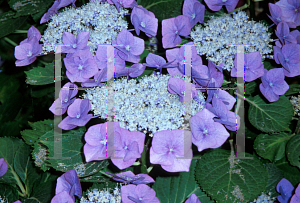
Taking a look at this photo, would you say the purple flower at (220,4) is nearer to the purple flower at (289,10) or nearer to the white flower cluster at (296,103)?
the purple flower at (289,10)

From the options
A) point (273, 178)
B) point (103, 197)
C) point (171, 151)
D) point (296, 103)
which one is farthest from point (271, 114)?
point (103, 197)

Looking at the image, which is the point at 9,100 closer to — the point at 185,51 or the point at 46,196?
the point at 46,196

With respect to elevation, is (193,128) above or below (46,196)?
above

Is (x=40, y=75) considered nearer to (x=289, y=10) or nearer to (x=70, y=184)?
(x=70, y=184)

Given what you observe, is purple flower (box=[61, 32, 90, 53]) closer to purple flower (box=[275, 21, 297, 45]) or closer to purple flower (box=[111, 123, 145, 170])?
purple flower (box=[111, 123, 145, 170])

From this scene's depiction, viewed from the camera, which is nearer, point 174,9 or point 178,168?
point 178,168

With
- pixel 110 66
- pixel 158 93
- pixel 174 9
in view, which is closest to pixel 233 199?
pixel 158 93
